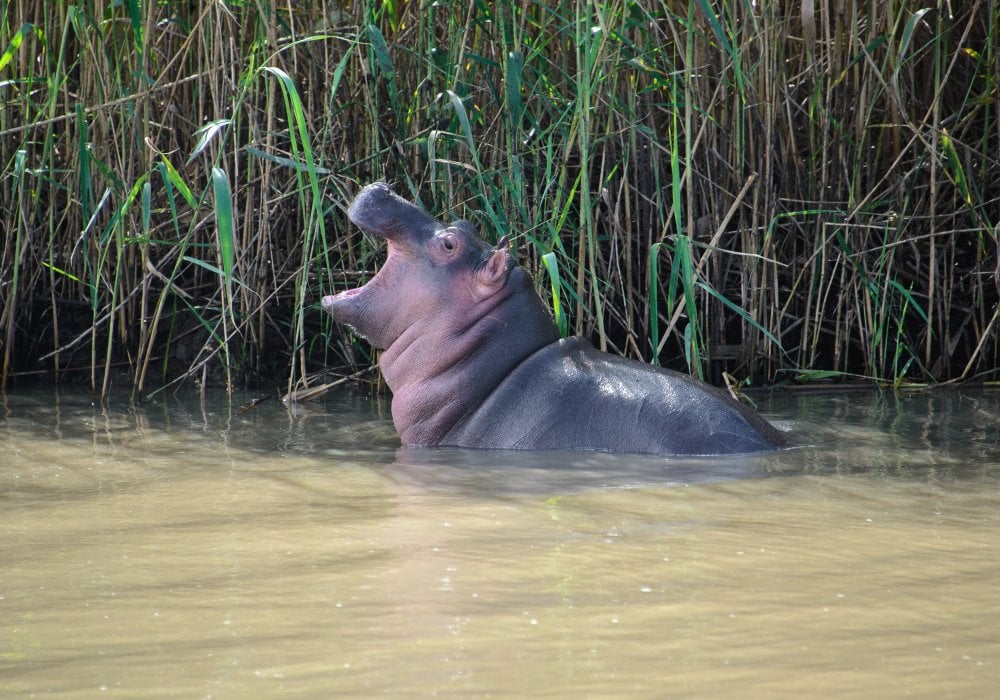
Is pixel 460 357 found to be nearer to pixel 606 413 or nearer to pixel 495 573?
pixel 606 413

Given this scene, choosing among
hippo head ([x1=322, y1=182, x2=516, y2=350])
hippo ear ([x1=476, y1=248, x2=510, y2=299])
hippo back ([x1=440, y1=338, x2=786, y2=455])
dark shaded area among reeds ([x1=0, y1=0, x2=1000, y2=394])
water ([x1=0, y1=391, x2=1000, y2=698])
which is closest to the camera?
water ([x1=0, y1=391, x2=1000, y2=698])

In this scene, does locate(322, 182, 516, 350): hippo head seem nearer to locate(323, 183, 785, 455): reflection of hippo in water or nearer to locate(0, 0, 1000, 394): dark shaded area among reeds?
locate(323, 183, 785, 455): reflection of hippo in water

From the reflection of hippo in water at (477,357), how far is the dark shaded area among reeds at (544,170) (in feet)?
1.49

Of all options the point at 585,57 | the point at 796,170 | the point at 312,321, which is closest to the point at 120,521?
the point at 585,57

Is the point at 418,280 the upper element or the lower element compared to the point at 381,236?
lower

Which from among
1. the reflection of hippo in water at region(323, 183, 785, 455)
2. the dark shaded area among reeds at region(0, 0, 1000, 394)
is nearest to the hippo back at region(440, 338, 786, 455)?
the reflection of hippo in water at region(323, 183, 785, 455)

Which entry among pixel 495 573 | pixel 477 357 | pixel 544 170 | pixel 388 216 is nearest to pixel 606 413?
pixel 477 357

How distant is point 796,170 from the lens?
5.31m

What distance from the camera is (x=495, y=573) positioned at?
217cm

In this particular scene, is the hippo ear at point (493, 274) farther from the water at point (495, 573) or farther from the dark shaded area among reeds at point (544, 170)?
the water at point (495, 573)

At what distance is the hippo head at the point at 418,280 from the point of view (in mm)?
4262

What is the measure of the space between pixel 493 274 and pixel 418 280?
0.29m

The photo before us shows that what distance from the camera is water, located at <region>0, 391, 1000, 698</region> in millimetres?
1631

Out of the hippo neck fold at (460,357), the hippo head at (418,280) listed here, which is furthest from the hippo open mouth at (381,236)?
the hippo neck fold at (460,357)
